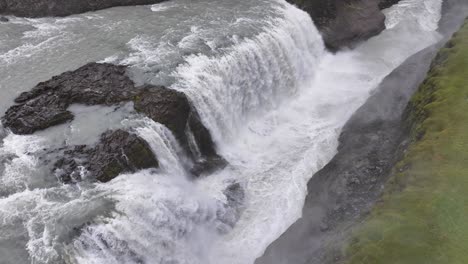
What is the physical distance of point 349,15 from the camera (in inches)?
1662

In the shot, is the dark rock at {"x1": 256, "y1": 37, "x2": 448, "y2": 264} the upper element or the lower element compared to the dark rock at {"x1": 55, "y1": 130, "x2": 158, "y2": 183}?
lower

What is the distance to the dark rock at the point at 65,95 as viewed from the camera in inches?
915

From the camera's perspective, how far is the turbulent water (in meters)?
18.6

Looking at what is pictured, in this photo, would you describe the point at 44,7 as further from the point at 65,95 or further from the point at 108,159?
the point at 108,159

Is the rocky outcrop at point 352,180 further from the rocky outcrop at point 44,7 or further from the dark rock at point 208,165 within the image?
the rocky outcrop at point 44,7

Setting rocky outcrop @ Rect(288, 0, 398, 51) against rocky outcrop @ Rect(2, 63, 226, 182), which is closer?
rocky outcrop @ Rect(2, 63, 226, 182)

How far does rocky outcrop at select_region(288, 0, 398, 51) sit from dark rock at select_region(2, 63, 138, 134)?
20.6m

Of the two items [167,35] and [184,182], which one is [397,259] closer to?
[184,182]

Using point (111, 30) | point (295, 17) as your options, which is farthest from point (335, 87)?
point (111, 30)

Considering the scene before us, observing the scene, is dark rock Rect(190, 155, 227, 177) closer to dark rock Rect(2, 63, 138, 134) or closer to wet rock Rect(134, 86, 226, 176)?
wet rock Rect(134, 86, 226, 176)

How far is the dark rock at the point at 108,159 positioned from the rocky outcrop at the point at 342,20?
23862 mm

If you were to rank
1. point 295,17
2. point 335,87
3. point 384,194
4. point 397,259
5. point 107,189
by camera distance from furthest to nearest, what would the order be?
point 295,17, point 335,87, point 384,194, point 107,189, point 397,259

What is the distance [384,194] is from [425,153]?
325 centimetres

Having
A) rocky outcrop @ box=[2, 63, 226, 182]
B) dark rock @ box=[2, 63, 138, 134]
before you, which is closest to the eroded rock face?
rocky outcrop @ box=[2, 63, 226, 182]
